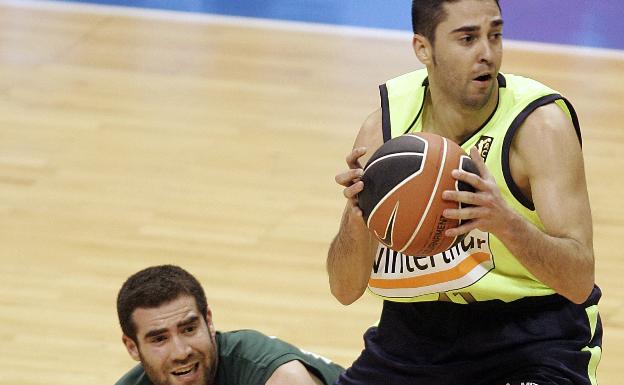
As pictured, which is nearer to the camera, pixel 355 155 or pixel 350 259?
pixel 355 155

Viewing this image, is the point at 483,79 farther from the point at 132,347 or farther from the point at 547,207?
the point at 132,347

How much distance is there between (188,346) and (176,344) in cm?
4

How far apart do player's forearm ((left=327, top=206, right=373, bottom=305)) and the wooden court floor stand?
5.57 ft

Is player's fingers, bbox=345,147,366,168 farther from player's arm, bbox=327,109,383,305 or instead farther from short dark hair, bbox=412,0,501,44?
short dark hair, bbox=412,0,501,44

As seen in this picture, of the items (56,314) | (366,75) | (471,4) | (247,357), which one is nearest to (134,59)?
(366,75)

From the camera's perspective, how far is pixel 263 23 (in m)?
10.1

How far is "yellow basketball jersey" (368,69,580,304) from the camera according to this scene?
3725 millimetres

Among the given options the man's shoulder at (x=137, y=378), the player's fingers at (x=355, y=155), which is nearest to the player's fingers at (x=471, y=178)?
the player's fingers at (x=355, y=155)

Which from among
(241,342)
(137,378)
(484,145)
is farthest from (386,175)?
(137,378)

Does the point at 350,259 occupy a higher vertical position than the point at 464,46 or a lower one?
lower

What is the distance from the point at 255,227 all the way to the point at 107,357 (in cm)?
142

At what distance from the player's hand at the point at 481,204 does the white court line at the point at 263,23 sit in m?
6.35

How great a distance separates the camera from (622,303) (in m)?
6.08

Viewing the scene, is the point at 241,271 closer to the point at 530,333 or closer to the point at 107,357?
the point at 107,357
